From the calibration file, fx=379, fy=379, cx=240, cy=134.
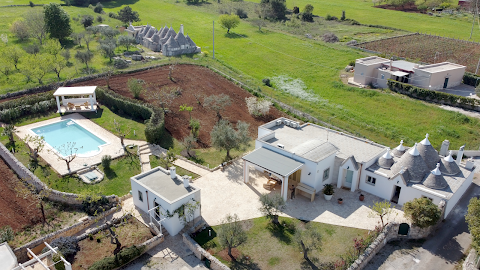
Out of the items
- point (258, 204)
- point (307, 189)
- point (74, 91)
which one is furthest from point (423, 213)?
point (74, 91)

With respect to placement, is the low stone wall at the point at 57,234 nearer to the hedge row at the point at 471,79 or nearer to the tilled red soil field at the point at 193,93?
the tilled red soil field at the point at 193,93

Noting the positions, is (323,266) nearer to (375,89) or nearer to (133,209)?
(133,209)

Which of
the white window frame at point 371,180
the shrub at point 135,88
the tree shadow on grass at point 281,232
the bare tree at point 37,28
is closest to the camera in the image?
the tree shadow on grass at point 281,232

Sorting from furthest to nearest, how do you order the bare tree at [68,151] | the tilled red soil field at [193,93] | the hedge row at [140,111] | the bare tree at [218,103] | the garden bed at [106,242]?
the bare tree at [218,103], the tilled red soil field at [193,93], the hedge row at [140,111], the bare tree at [68,151], the garden bed at [106,242]

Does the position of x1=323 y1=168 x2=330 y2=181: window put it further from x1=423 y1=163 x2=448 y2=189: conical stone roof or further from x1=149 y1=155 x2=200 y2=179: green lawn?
x1=149 y1=155 x2=200 y2=179: green lawn

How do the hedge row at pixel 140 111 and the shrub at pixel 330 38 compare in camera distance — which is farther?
the shrub at pixel 330 38

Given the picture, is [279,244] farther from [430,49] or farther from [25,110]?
[430,49]

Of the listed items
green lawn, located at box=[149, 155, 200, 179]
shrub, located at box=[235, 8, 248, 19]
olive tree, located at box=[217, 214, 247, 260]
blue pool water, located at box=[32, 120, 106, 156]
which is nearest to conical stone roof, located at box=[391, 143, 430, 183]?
olive tree, located at box=[217, 214, 247, 260]

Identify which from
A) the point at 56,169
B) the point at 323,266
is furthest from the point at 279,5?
the point at 323,266

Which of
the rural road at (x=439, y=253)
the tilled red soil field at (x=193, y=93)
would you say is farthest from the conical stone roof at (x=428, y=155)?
the tilled red soil field at (x=193, y=93)
